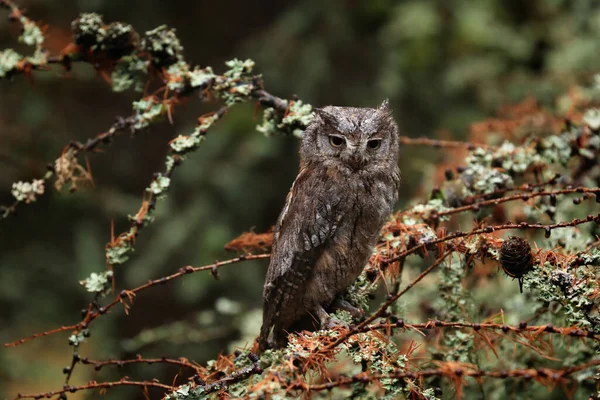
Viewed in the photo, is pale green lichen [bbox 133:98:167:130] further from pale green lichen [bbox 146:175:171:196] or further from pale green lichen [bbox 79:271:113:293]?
pale green lichen [bbox 79:271:113:293]

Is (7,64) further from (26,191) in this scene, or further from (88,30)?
(26,191)

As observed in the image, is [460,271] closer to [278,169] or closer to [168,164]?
[168,164]

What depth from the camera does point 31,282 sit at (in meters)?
4.35

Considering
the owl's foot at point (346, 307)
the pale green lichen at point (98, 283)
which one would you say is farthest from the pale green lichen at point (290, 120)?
the pale green lichen at point (98, 283)

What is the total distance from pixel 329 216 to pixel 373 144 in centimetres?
28

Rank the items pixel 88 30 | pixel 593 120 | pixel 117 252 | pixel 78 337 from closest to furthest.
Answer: pixel 78 337 → pixel 117 252 → pixel 88 30 → pixel 593 120

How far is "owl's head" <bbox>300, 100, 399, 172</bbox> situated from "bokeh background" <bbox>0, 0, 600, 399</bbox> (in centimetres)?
143

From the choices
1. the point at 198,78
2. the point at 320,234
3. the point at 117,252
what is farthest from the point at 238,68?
the point at 117,252

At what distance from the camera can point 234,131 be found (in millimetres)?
3908

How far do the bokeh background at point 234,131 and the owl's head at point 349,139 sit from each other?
1.43 metres

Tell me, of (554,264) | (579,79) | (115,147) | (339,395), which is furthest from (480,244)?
(115,147)

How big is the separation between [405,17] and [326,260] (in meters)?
2.21

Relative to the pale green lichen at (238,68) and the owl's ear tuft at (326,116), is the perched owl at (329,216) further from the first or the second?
the pale green lichen at (238,68)

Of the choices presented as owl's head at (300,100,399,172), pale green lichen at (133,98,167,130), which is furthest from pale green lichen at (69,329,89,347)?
owl's head at (300,100,399,172)
